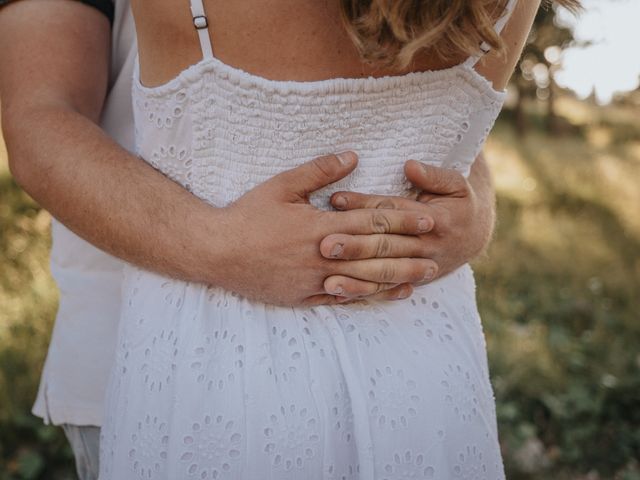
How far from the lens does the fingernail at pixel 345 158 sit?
1.32m

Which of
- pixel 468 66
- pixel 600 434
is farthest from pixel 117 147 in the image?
pixel 600 434

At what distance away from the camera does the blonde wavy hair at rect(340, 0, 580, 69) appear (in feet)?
3.83

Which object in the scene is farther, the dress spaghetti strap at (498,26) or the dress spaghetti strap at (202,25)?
the dress spaghetti strap at (498,26)

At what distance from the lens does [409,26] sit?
1202mm

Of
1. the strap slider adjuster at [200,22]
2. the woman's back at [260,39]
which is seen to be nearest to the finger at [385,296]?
the woman's back at [260,39]

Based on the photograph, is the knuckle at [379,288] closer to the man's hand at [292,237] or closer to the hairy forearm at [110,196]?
the man's hand at [292,237]

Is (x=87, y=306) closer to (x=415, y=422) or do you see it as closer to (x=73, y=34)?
(x=73, y=34)

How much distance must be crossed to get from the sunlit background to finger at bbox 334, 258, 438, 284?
2.49ft

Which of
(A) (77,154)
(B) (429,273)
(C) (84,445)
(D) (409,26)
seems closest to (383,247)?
(B) (429,273)

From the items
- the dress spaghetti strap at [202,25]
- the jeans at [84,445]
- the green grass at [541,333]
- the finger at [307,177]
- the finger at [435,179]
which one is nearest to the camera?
the dress spaghetti strap at [202,25]

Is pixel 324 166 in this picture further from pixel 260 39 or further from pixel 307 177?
pixel 260 39

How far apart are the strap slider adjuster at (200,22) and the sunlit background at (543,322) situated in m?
0.95

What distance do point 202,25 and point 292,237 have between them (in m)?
0.42

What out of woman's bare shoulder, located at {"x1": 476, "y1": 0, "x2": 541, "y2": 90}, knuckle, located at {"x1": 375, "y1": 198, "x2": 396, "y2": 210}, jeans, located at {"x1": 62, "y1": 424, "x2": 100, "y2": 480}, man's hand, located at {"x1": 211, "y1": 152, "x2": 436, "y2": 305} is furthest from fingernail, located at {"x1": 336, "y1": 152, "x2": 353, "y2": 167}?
jeans, located at {"x1": 62, "y1": 424, "x2": 100, "y2": 480}
